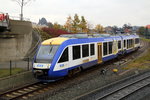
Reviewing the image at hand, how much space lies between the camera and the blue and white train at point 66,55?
13.0 metres

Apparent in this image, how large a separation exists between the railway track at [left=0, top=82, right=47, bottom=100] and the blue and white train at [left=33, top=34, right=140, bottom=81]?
0.74 meters

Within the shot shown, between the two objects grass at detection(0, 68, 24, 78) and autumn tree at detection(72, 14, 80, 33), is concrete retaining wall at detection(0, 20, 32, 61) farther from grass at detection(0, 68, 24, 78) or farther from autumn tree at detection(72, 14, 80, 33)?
autumn tree at detection(72, 14, 80, 33)

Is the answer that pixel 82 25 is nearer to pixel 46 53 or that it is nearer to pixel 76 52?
pixel 76 52

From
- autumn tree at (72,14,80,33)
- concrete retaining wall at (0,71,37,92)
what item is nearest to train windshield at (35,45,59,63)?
concrete retaining wall at (0,71,37,92)

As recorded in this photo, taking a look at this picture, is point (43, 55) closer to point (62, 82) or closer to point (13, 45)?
point (62, 82)

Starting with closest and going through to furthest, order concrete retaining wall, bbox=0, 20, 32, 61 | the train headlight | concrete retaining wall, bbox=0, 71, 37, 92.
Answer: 1. the train headlight
2. concrete retaining wall, bbox=0, 71, 37, 92
3. concrete retaining wall, bbox=0, 20, 32, 61

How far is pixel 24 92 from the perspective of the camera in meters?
12.3

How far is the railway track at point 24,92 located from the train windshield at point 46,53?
1.64m

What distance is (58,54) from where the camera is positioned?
13258 mm

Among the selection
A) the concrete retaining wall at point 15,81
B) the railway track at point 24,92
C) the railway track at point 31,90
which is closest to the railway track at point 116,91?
the railway track at point 31,90

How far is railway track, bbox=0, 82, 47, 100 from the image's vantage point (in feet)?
37.3

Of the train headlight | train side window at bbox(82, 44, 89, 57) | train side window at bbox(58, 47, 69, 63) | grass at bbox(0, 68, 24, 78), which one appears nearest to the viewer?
the train headlight

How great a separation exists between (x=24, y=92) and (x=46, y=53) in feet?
9.41

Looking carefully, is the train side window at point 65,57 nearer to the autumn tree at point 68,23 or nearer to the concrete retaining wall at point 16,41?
the concrete retaining wall at point 16,41
